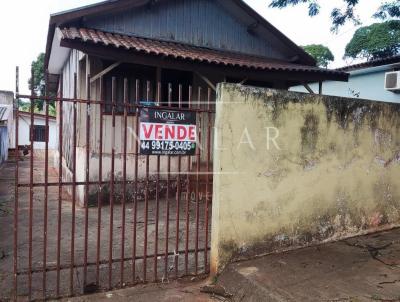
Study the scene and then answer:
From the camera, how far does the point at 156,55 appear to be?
23.0ft

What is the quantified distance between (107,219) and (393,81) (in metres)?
8.00

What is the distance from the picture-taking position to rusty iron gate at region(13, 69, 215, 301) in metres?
3.32

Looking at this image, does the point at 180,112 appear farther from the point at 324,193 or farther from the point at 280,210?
the point at 324,193

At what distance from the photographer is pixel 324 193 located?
Result: 4582 mm

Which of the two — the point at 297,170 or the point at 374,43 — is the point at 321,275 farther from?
the point at 374,43

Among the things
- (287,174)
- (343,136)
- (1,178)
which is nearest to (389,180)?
(343,136)

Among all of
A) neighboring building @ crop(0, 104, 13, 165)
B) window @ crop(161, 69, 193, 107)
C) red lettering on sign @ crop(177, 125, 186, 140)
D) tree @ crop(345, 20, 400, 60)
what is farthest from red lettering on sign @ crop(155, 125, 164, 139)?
tree @ crop(345, 20, 400, 60)

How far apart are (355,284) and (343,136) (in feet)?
6.22

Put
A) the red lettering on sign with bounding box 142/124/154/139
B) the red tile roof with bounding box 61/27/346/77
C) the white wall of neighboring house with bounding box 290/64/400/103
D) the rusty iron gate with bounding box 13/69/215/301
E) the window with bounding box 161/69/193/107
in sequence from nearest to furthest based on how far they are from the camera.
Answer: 1. the rusty iron gate with bounding box 13/69/215/301
2. the red lettering on sign with bounding box 142/124/154/139
3. the red tile roof with bounding box 61/27/346/77
4. the window with bounding box 161/69/193/107
5. the white wall of neighboring house with bounding box 290/64/400/103

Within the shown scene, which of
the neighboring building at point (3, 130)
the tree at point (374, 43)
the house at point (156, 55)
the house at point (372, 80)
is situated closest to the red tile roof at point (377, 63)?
the house at point (372, 80)

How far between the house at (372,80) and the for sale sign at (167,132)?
8.19 meters

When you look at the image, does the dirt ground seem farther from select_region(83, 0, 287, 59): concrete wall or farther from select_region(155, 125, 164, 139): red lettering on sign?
select_region(83, 0, 287, 59): concrete wall

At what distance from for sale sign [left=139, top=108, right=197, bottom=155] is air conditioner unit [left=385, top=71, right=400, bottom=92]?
25.5 ft

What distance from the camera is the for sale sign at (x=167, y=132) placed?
3.60 m
